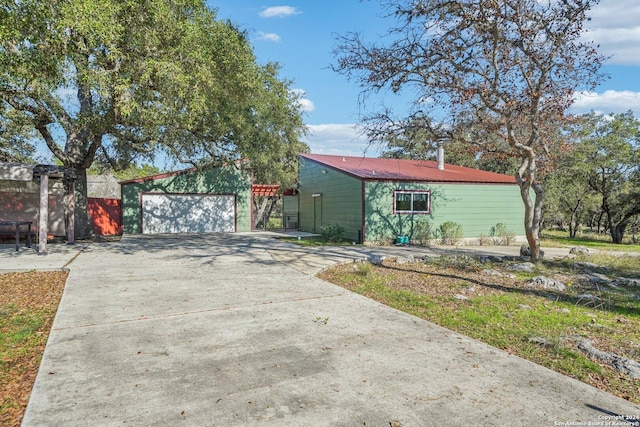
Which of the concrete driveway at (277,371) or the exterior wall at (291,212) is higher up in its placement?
the exterior wall at (291,212)

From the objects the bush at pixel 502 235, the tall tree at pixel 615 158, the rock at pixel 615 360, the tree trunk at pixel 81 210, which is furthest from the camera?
the tall tree at pixel 615 158

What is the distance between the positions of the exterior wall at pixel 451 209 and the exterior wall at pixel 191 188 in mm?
8140

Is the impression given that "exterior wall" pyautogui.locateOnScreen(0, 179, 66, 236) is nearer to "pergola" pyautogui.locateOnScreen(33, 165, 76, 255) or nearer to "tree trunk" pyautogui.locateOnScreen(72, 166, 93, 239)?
"tree trunk" pyautogui.locateOnScreen(72, 166, 93, 239)

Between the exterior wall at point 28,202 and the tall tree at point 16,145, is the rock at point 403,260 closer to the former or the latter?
the exterior wall at point 28,202

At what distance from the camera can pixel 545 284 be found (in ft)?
22.9

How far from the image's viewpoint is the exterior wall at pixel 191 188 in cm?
1766

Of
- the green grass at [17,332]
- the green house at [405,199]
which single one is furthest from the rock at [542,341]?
the green house at [405,199]

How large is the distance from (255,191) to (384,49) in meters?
12.3

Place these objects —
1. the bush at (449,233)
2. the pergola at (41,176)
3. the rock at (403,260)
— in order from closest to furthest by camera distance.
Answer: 1. the rock at (403,260)
2. the pergola at (41,176)
3. the bush at (449,233)

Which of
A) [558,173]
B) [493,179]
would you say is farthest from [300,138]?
[558,173]

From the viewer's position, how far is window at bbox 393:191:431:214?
14.5m

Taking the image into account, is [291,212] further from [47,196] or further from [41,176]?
[41,176]

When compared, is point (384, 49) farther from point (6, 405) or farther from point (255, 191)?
point (255, 191)

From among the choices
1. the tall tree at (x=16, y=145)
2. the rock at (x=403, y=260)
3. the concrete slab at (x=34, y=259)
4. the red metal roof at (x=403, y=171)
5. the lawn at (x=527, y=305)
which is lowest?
the lawn at (x=527, y=305)
